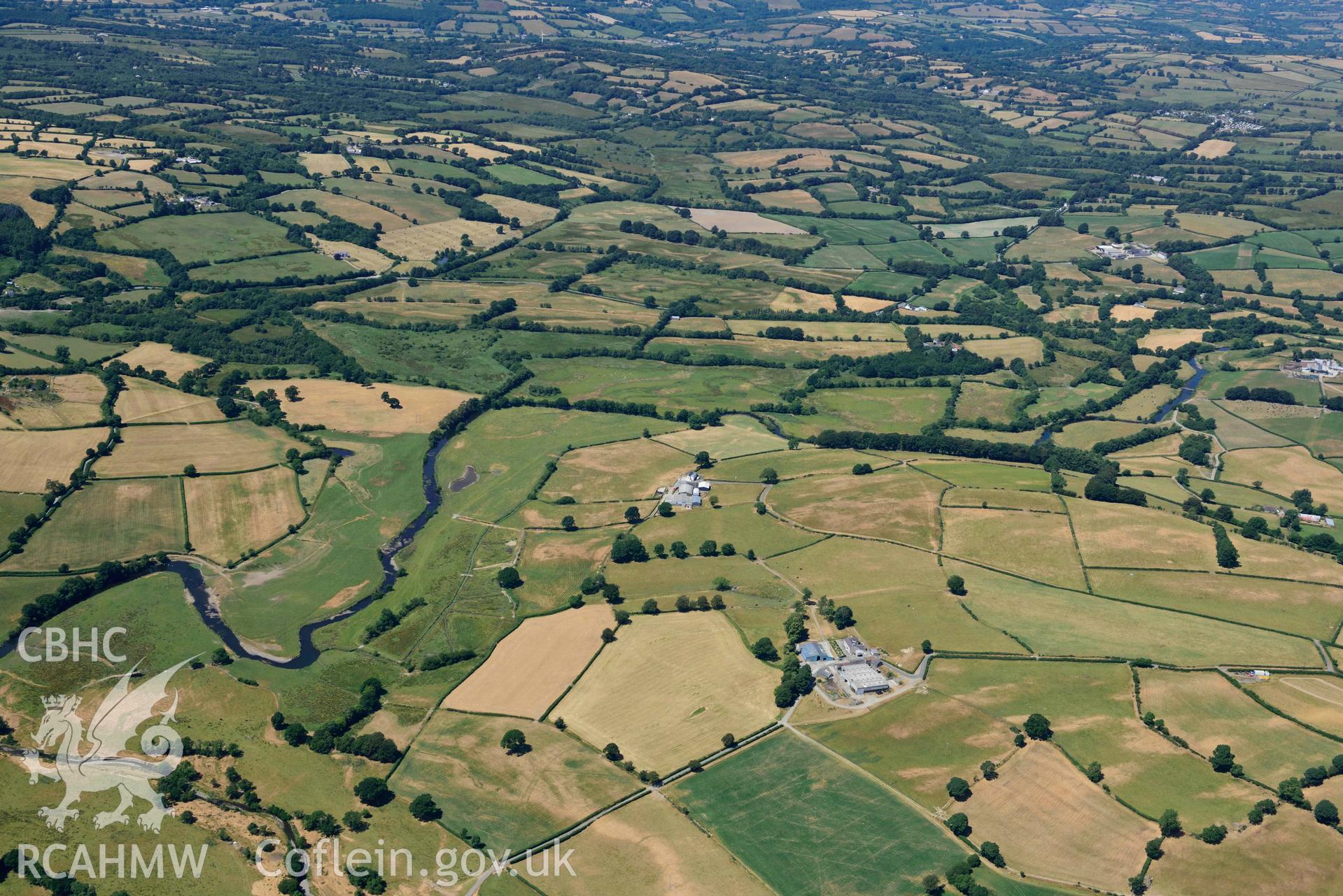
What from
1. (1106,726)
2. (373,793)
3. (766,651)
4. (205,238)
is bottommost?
(373,793)

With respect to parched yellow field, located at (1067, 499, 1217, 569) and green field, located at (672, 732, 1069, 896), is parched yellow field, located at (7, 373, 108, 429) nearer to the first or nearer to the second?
green field, located at (672, 732, 1069, 896)

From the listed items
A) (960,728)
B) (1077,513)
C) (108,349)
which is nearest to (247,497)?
(108,349)

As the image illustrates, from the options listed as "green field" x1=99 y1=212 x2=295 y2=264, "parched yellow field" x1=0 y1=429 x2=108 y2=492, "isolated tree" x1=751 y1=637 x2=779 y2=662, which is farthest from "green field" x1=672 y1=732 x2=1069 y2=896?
"green field" x1=99 y1=212 x2=295 y2=264

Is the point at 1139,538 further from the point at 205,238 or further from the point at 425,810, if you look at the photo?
the point at 205,238

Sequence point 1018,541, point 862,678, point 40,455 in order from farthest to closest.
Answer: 1. point 40,455
2. point 1018,541
3. point 862,678

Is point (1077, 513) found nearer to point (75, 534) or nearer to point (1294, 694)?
point (1294, 694)

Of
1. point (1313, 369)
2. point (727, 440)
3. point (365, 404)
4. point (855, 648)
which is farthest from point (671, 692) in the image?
point (1313, 369)

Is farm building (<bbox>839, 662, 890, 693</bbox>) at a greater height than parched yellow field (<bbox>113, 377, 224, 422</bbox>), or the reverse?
farm building (<bbox>839, 662, 890, 693</bbox>)
